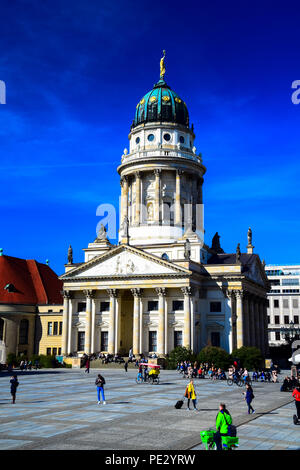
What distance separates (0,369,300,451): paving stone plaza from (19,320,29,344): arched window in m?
37.3

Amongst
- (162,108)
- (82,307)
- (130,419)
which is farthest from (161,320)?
(130,419)

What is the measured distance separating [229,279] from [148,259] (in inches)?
450

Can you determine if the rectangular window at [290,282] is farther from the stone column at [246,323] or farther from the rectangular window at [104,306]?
the rectangular window at [104,306]

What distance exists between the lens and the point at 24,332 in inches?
2975

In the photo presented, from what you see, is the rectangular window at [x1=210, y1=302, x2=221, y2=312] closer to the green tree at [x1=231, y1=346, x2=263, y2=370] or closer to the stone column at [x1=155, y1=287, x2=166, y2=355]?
the stone column at [x1=155, y1=287, x2=166, y2=355]

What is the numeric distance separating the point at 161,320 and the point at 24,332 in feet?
71.0

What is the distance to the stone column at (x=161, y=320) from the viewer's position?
65.9 metres

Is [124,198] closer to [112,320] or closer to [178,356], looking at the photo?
[112,320]

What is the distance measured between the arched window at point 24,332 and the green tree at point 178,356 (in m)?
23.8

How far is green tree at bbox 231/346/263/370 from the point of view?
198 ft

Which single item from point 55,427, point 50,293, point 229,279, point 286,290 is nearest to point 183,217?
point 229,279

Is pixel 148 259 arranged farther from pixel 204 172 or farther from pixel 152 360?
pixel 204 172

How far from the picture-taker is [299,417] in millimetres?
22531

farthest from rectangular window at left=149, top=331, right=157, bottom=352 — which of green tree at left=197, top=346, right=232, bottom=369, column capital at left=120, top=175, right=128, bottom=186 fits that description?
column capital at left=120, top=175, right=128, bottom=186
